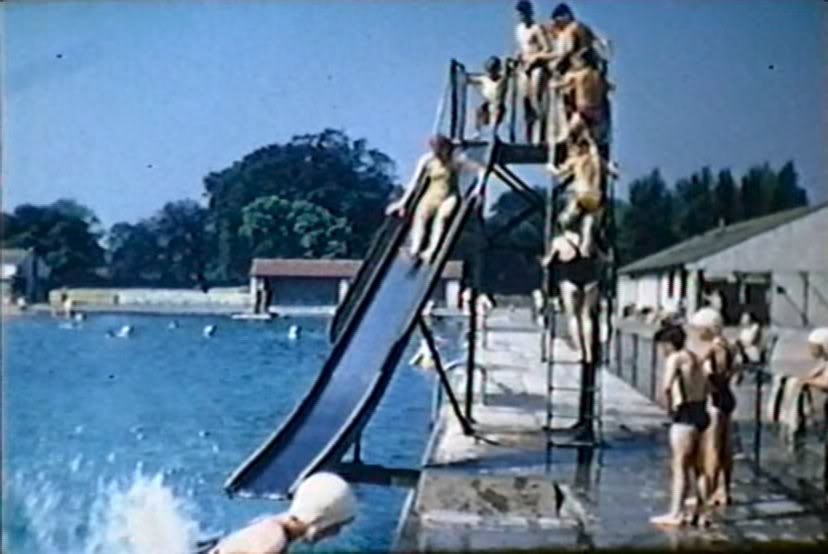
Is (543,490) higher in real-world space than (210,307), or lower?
lower

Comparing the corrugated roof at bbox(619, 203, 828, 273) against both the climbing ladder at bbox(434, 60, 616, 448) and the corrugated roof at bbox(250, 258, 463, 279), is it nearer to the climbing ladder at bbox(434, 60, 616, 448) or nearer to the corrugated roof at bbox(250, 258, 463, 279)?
the climbing ladder at bbox(434, 60, 616, 448)

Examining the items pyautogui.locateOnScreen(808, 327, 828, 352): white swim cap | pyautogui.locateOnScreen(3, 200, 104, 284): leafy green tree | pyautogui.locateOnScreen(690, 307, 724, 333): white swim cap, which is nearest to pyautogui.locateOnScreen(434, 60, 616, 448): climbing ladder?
pyautogui.locateOnScreen(690, 307, 724, 333): white swim cap

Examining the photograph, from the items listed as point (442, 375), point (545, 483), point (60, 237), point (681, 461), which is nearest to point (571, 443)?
point (545, 483)

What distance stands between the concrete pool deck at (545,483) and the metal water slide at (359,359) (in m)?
0.21

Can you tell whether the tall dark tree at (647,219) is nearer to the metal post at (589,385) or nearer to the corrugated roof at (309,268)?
the metal post at (589,385)

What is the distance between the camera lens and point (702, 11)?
12.5 feet

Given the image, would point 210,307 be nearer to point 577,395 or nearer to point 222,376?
point 222,376

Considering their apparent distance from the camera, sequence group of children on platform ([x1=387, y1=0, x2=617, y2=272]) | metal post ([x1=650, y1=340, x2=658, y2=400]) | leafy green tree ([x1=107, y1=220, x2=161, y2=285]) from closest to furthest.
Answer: leafy green tree ([x1=107, y1=220, x2=161, y2=285])
group of children on platform ([x1=387, y1=0, x2=617, y2=272])
metal post ([x1=650, y1=340, x2=658, y2=400])

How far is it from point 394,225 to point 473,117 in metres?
0.32

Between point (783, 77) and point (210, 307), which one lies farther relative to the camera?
point (783, 77)

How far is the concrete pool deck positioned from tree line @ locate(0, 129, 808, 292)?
24 cm

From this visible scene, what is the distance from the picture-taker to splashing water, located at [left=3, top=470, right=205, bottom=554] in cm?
345

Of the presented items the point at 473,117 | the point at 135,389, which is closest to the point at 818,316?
the point at 473,117

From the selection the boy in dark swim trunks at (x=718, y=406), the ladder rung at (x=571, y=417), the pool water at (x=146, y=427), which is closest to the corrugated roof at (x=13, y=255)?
the pool water at (x=146, y=427)
